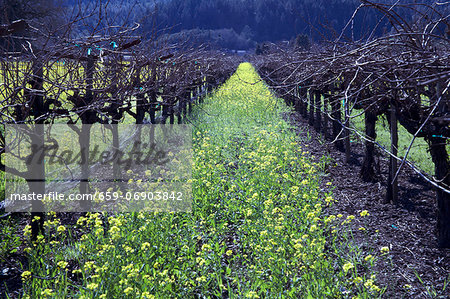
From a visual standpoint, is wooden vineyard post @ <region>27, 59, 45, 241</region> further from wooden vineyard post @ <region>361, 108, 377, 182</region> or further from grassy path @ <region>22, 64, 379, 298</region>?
wooden vineyard post @ <region>361, 108, 377, 182</region>

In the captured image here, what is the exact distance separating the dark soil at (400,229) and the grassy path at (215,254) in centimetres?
27

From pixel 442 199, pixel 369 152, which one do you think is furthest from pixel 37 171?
pixel 369 152

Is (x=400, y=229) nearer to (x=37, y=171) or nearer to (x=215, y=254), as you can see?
(x=215, y=254)

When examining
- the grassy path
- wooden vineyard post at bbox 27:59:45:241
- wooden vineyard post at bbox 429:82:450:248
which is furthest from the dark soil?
wooden vineyard post at bbox 27:59:45:241

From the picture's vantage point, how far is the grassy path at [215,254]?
387 centimetres

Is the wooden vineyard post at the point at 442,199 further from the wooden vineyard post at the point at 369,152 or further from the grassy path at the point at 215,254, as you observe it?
the wooden vineyard post at the point at 369,152

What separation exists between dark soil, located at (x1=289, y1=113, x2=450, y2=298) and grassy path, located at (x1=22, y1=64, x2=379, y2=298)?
0.90ft

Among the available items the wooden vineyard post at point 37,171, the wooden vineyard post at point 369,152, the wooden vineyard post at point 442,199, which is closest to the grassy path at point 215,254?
the wooden vineyard post at point 37,171

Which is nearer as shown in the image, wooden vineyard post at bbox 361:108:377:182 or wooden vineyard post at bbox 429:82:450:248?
wooden vineyard post at bbox 429:82:450:248

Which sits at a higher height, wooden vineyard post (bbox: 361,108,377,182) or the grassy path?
wooden vineyard post (bbox: 361,108,377,182)

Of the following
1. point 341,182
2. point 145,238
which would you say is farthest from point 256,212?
point 341,182

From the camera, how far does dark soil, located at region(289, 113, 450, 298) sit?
13.4ft

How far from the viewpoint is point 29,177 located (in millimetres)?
5238

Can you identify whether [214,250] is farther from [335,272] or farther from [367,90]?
[367,90]
